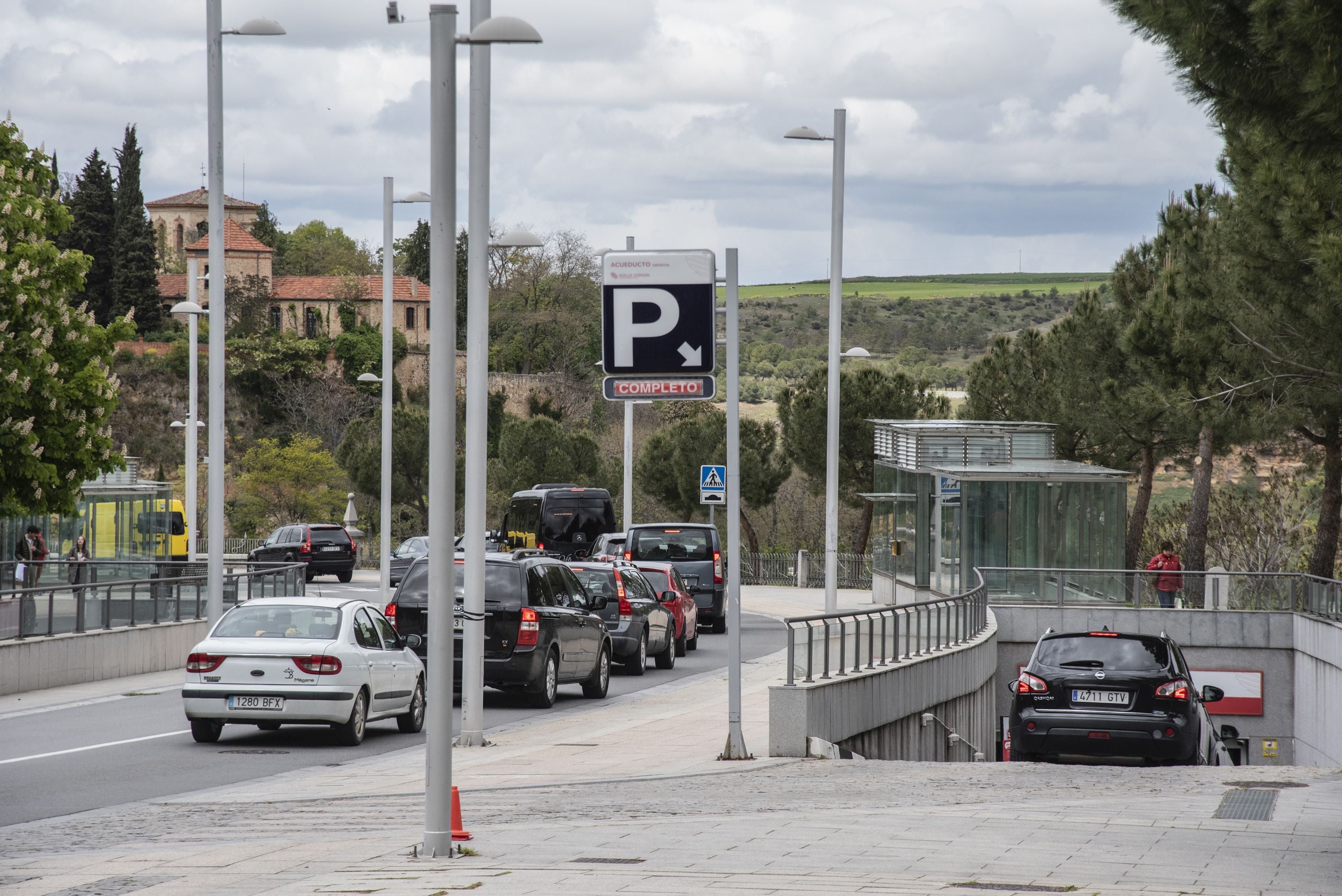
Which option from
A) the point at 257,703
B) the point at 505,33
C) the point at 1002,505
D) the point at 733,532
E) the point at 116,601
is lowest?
the point at 257,703

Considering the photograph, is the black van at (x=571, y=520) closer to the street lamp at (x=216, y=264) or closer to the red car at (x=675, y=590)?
the red car at (x=675, y=590)

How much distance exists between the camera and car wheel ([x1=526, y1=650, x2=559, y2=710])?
18906mm

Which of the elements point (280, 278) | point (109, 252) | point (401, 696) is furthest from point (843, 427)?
point (280, 278)

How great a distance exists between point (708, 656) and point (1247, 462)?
22300mm

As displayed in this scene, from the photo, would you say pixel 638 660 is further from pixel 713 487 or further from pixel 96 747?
pixel 96 747

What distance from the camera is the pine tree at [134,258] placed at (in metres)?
103

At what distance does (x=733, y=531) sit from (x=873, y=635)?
482 cm

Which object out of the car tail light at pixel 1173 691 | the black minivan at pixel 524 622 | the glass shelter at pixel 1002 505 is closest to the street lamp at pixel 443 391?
the black minivan at pixel 524 622

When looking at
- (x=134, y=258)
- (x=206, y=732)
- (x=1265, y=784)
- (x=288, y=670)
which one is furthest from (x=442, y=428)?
(x=134, y=258)

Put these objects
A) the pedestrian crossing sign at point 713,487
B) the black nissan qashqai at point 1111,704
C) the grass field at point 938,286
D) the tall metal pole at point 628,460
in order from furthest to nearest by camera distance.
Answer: the grass field at point 938,286 < the tall metal pole at point 628,460 < the pedestrian crossing sign at point 713,487 < the black nissan qashqai at point 1111,704

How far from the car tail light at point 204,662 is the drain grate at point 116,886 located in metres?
7.14

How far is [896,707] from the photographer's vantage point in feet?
60.9

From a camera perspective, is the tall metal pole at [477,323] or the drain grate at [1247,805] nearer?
the drain grate at [1247,805]

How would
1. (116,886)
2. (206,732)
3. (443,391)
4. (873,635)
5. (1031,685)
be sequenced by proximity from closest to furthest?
(116,886), (443,391), (206,732), (1031,685), (873,635)
